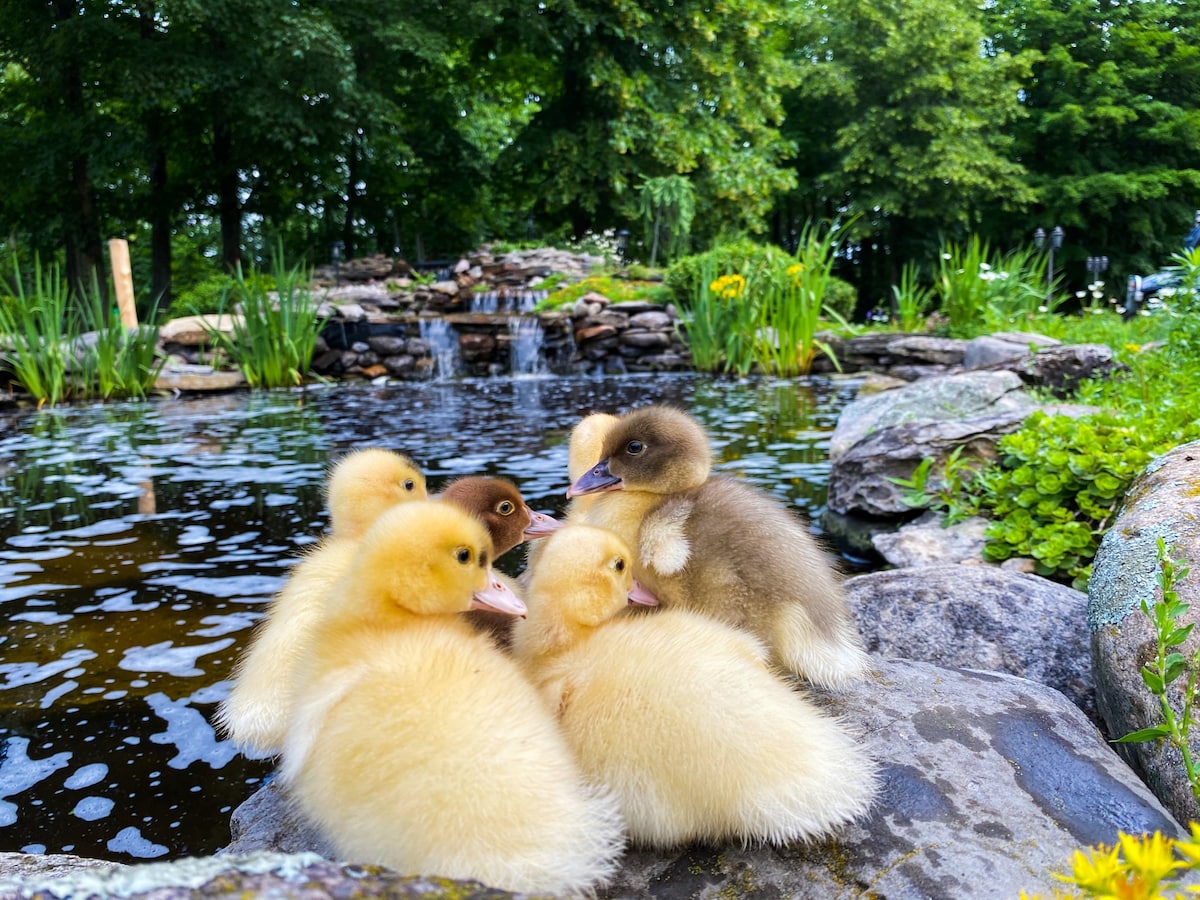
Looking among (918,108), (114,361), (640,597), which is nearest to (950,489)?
(640,597)

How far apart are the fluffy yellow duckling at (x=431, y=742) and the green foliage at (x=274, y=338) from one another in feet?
43.2

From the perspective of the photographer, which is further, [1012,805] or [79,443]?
[79,443]

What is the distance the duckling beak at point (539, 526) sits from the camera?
2.56 m

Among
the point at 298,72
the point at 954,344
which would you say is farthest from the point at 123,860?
the point at 298,72

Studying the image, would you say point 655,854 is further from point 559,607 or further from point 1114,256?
point 1114,256

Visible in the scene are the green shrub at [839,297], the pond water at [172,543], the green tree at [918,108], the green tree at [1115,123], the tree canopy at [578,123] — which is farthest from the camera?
the green tree at [1115,123]

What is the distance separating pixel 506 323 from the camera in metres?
19.0

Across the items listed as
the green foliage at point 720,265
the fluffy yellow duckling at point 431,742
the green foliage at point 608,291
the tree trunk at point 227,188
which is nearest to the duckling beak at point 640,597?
the fluffy yellow duckling at point 431,742

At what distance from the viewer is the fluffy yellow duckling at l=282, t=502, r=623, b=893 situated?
139cm

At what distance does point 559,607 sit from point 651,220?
24173 millimetres

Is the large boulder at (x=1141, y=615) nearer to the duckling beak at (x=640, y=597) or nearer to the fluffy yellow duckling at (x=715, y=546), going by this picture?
the fluffy yellow duckling at (x=715, y=546)

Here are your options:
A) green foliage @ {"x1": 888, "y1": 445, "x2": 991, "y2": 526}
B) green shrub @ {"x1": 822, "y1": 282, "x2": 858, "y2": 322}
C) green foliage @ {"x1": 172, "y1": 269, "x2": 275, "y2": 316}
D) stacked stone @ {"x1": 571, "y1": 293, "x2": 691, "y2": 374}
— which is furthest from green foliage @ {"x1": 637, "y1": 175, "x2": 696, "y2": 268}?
green foliage @ {"x1": 888, "y1": 445, "x2": 991, "y2": 526}

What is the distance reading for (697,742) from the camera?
62.2 inches

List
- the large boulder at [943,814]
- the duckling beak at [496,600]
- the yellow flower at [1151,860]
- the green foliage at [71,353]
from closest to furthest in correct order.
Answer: the yellow flower at [1151,860]
the large boulder at [943,814]
the duckling beak at [496,600]
the green foliage at [71,353]
